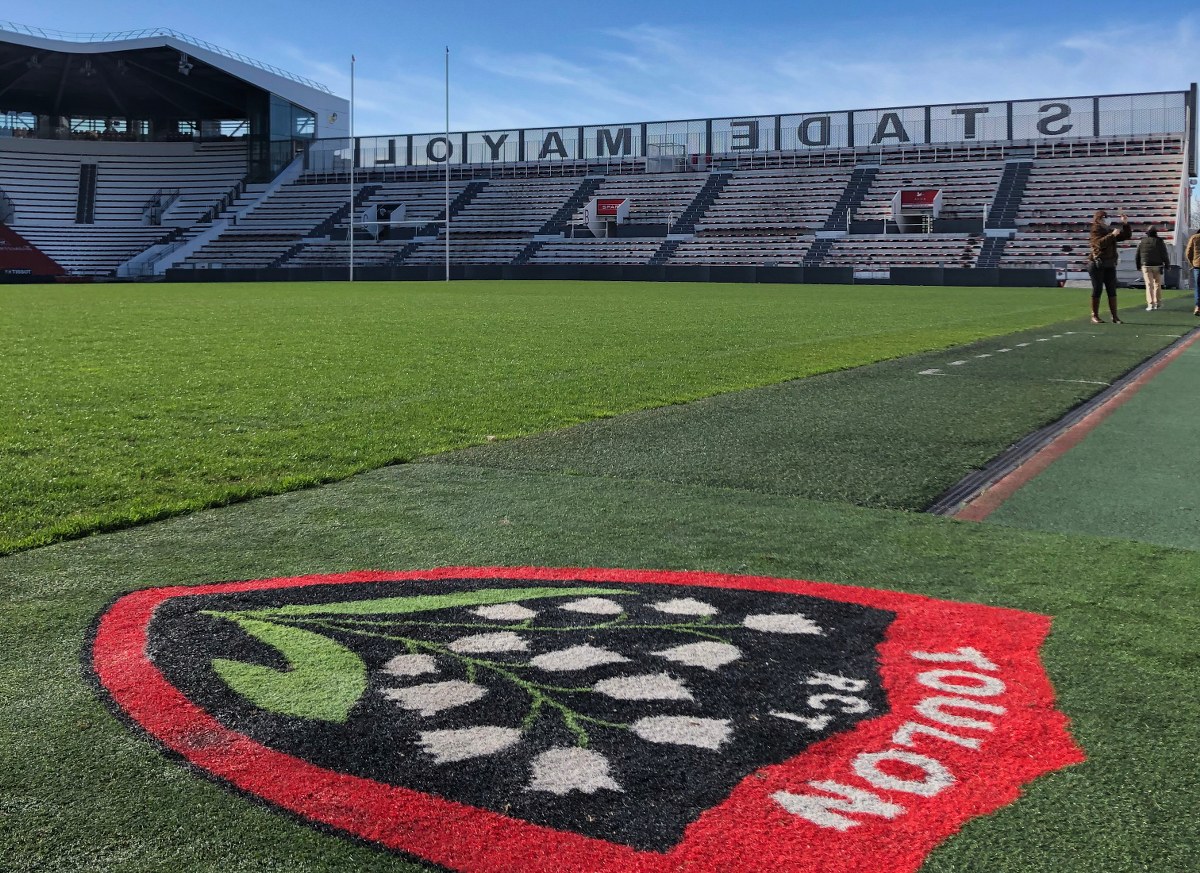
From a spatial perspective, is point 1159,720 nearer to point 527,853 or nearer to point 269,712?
point 527,853

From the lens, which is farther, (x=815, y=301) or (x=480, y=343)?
(x=815, y=301)

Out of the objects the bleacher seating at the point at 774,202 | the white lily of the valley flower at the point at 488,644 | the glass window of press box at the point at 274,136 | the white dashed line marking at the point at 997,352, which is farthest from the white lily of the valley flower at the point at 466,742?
the glass window of press box at the point at 274,136

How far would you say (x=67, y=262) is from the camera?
59.2m

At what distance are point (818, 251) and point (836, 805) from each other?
47.8m

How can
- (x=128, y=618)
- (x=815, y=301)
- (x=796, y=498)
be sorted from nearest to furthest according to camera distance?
(x=128, y=618) < (x=796, y=498) < (x=815, y=301)

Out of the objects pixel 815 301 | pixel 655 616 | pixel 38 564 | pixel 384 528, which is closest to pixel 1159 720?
pixel 655 616

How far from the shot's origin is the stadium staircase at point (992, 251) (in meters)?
43.7

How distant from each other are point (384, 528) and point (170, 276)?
177 ft

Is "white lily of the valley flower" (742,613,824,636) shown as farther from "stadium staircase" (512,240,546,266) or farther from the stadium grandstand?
"stadium staircase" (512,240,546,266)

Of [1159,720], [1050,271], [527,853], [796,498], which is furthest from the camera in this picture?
[1050,271]

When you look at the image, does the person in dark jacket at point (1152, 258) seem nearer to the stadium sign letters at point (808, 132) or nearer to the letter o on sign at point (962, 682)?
the letter o on sign at point (962, 682)

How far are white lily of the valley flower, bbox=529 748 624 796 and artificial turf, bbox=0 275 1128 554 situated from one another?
2459 mm

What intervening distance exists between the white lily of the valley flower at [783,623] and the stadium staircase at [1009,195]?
4712cm

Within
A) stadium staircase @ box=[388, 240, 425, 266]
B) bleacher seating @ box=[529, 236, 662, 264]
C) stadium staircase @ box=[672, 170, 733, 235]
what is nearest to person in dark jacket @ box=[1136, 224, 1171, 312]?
stadium staircase @ box=[672, 170, 733, 235]
